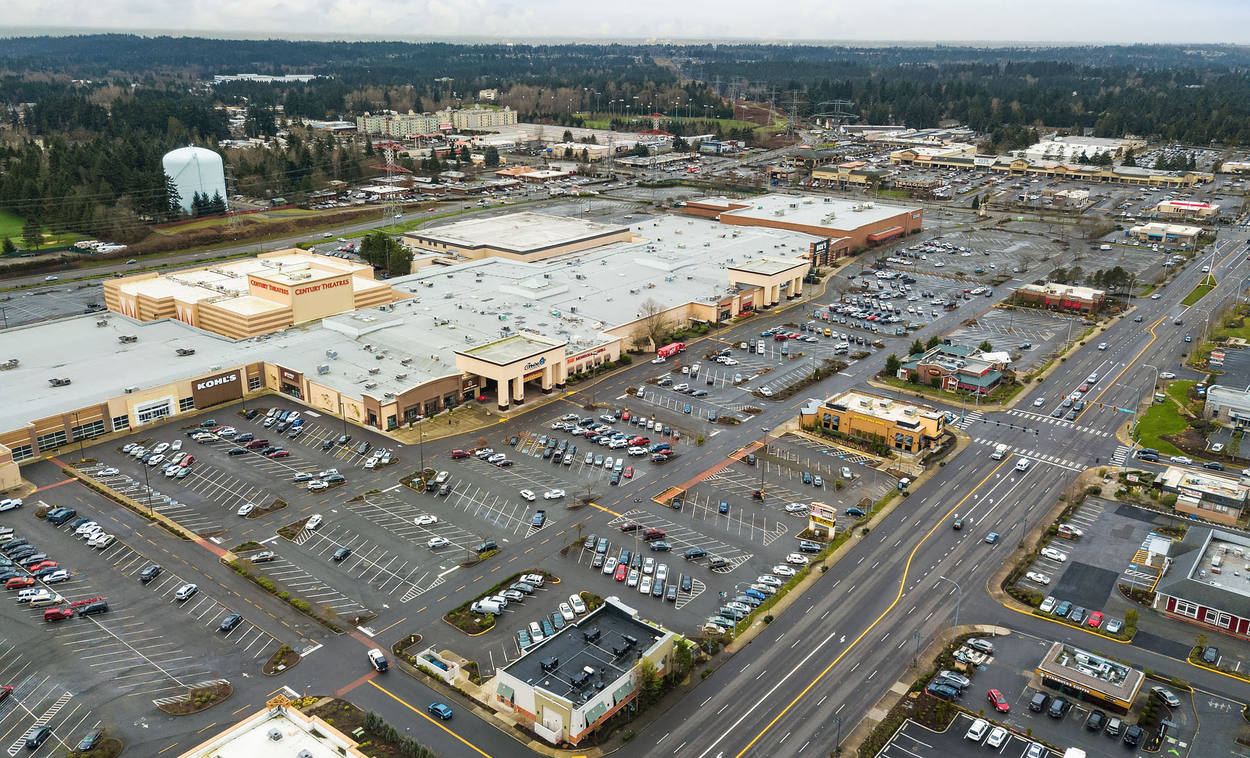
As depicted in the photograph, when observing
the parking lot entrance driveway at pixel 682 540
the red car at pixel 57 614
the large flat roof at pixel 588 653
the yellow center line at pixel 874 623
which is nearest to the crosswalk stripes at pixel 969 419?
the yellow center line at pixel 874 623

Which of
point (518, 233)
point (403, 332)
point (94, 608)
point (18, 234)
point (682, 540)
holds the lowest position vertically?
point (94, 608)

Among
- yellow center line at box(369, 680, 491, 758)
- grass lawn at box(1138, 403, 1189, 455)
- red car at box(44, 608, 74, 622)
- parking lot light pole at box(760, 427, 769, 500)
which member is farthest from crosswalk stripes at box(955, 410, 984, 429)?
red car at box(44, 608, 74, 622)

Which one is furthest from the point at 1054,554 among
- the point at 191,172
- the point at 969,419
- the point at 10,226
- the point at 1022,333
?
the point at 10,226

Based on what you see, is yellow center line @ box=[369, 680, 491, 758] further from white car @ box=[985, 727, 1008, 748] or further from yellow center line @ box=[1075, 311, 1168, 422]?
yellow center line @ box=[1075, 311, 1168, 422]

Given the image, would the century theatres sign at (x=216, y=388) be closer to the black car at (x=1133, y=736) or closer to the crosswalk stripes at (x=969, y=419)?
the crosswalk stripes at (x=969, y=419)

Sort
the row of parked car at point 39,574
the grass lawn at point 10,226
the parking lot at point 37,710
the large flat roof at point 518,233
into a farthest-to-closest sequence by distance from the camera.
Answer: the grass lawn at point 10,226 < the large flat roof at point 518,233 < the row of parked car at point 39,574 < the parking lot at point 37,710

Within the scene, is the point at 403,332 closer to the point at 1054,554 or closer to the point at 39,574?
the point at 39,574

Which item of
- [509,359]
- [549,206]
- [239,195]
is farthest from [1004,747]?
[239,195]
